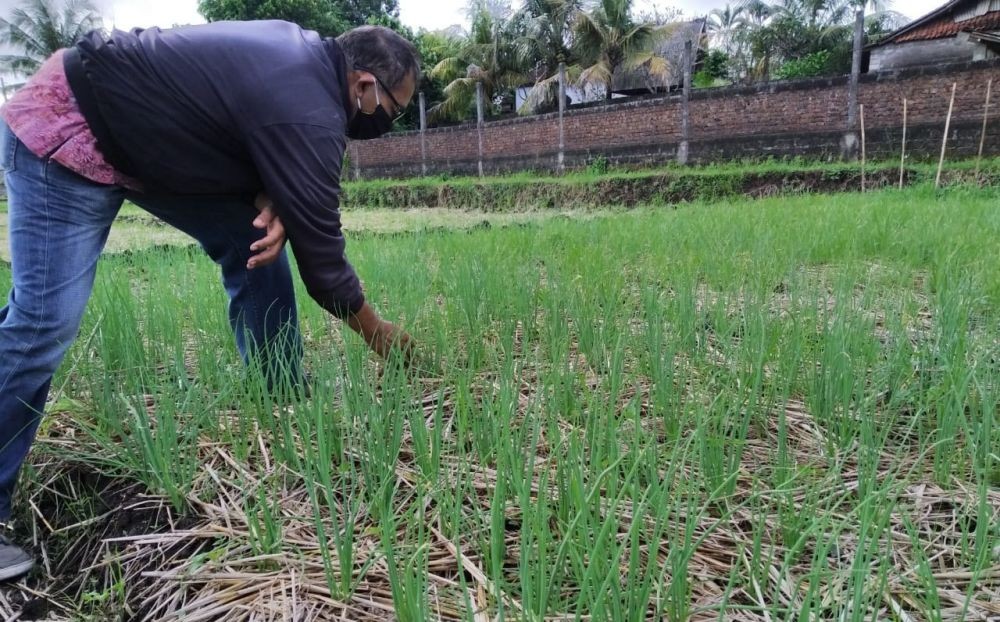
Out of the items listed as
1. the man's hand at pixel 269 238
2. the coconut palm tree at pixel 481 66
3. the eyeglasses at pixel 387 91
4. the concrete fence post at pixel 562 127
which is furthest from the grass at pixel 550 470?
the coconut palm tree at pixel 481 66

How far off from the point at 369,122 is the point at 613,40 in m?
17.7

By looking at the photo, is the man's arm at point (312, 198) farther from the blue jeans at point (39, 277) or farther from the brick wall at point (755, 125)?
the brick wall at point (755, 125)

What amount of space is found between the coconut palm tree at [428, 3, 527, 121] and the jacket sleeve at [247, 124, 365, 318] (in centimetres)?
1800

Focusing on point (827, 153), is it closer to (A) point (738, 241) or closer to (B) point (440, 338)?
(A) point (738, 241)

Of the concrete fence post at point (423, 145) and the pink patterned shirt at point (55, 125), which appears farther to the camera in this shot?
the concrete fence post at point (423, 145)

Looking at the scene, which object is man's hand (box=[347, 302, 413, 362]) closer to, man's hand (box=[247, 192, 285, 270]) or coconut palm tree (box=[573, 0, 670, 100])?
man's hand (box=[247, 192, 285, 270])

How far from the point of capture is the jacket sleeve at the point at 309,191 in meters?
1.12

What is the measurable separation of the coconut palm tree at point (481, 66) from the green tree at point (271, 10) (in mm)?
Answer: 3751

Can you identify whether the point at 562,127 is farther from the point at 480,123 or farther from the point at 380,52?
the point at 380,52

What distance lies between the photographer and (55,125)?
3.64 ft

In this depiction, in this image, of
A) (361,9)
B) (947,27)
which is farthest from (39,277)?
(361,9)

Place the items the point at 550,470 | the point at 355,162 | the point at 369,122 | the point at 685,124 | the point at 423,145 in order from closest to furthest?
the point at 550,470, the point at 369,122, the point at 685,124, the point at 423,145, the point at 355,162

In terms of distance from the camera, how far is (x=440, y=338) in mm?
1499

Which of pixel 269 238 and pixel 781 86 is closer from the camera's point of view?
pixel 269 238
